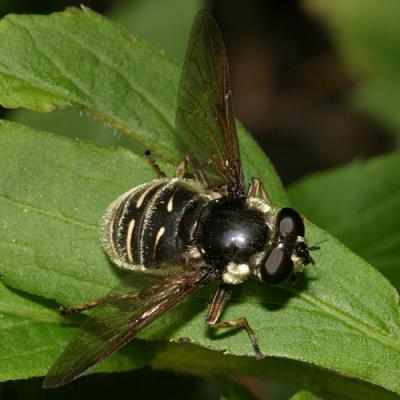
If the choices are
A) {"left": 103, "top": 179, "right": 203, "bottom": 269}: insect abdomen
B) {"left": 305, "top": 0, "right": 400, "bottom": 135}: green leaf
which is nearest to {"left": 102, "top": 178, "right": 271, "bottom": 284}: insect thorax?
{"left": 103, "top": 179, "right": 203, "bottom": 269}: insect abdomen

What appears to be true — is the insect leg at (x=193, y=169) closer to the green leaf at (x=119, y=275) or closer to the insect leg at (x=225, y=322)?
the green leaf at (x=119, y=275)

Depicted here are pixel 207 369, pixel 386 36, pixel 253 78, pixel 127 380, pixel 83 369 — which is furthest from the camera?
pixel 253 78

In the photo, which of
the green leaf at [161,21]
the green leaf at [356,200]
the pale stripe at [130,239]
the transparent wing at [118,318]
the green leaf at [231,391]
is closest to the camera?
the transparent wing at [118,318]

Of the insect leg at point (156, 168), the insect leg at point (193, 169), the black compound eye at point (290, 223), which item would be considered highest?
the black compound eye at point (290, 223)

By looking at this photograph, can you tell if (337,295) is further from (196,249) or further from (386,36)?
(386,36)

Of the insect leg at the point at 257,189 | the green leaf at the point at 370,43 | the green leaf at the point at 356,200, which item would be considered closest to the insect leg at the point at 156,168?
the insect leg at the point at 257,189

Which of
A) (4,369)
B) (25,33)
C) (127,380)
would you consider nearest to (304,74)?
(127,380)

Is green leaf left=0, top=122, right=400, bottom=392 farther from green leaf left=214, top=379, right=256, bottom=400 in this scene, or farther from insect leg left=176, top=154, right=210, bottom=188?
green leaf left=214, top=379, right=256, bottom=400
